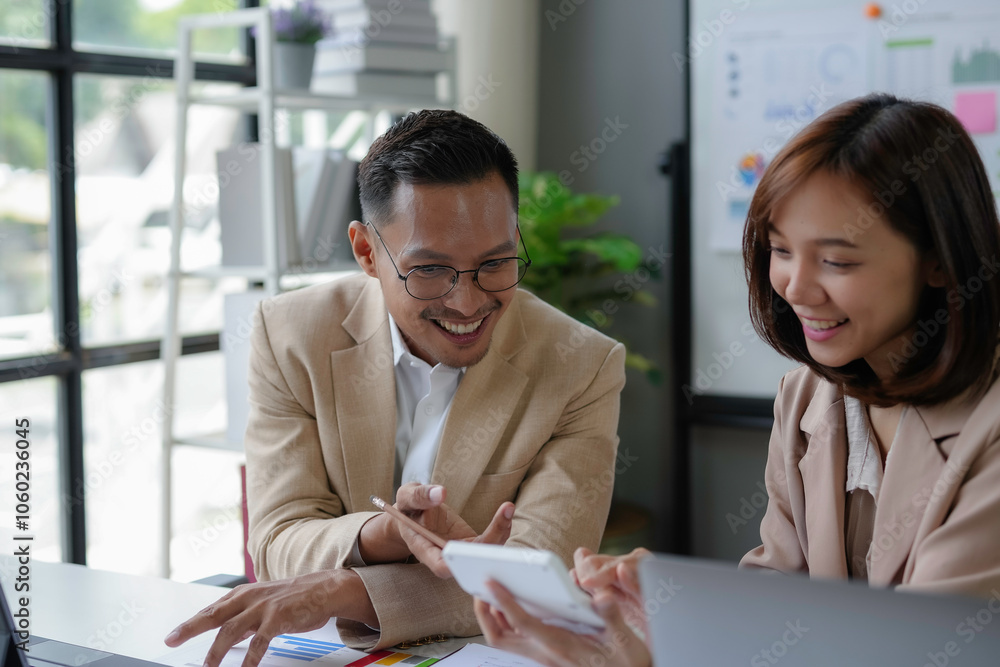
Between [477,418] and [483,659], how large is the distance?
0.54 metres

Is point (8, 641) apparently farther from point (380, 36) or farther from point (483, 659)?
point (380, 36)

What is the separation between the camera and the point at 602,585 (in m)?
1.23

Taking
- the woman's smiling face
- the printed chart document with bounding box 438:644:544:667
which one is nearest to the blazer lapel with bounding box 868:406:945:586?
the woman's smiling face

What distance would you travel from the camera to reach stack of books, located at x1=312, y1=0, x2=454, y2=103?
9.91 ft

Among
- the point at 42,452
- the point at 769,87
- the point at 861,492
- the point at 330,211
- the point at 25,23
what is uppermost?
the point at 25,23

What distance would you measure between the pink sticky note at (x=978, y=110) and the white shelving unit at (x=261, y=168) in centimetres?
174

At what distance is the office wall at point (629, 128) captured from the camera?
11.9ft

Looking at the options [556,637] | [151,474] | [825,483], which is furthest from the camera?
[151,474]

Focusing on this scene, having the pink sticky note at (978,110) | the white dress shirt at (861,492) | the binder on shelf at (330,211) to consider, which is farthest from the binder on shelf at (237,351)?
the pink sticky note at (978,110)

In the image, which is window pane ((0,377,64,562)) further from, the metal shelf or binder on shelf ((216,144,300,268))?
the metal shelf

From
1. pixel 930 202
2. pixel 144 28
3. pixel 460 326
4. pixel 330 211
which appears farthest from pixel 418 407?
pixel 144 28

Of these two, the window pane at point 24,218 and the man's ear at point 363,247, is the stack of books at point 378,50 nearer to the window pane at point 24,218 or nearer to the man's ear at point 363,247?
the window pane at point 24,218

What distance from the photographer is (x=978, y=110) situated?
307 centimetres

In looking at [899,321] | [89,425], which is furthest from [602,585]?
[89,425]
